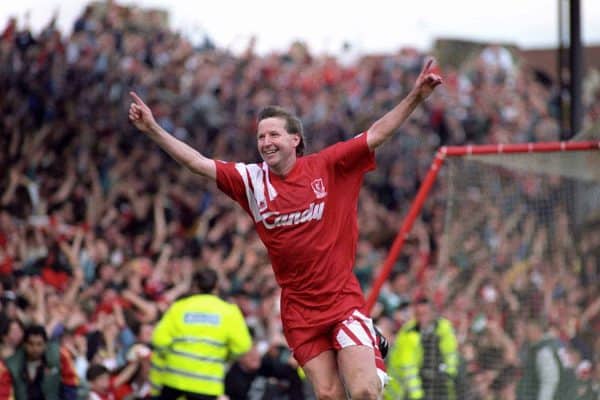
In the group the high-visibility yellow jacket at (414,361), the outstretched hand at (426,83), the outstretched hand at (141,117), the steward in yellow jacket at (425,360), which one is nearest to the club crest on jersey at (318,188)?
the outstretched hand at (426,83)

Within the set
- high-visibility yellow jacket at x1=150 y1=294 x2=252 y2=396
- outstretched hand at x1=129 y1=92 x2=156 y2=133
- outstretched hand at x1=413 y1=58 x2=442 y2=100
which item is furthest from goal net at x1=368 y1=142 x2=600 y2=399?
outstretched hand at x1=129 y1=92 x2=156 y2=133

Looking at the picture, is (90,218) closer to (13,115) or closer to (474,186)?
(13,115)

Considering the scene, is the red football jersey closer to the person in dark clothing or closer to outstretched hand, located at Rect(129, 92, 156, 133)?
outstretched hand, located at Rect(129, 92, 156, 133)

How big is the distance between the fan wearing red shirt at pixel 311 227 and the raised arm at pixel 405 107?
0.03m

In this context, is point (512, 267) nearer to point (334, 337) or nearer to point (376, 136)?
point (334, 337)

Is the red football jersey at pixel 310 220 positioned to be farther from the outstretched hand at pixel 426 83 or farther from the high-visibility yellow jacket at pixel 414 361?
the high-visibility yellow jacket at pixel 414 361

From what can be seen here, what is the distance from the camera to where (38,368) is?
35.4 feet

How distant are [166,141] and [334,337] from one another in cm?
158

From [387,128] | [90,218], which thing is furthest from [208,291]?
[90,218]

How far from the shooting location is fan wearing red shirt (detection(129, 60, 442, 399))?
25.2 feet

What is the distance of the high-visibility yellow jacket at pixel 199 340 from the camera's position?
1070 cm

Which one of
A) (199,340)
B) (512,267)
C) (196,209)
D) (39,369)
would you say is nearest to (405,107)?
(199,340)

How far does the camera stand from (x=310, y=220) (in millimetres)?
7734

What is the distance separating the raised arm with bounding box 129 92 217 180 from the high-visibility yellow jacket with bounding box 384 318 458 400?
215 inches
